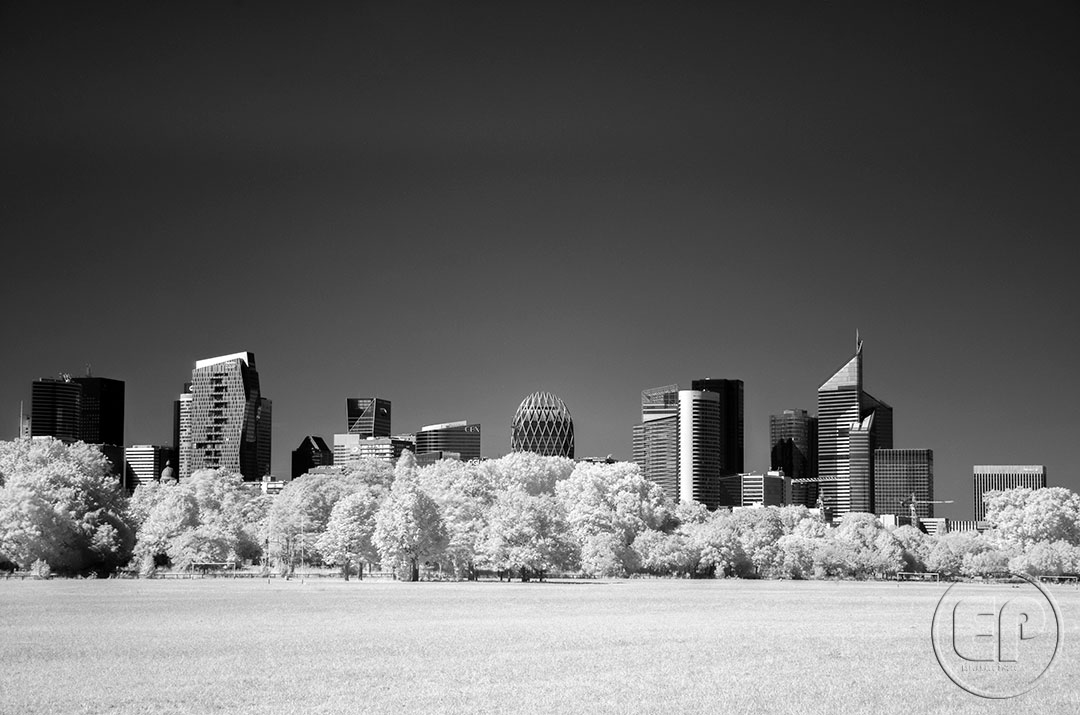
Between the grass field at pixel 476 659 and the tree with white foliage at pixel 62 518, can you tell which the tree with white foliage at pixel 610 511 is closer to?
the tree with white foliage at pixel 62 518

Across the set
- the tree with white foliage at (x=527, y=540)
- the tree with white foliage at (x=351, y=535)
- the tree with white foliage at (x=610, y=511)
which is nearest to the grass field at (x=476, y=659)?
the tree with white foliage at (x=527, y=540)

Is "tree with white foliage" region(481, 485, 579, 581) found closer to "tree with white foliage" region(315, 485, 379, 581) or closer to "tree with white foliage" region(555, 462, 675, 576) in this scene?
"tree with white foliage" region(555, 462, 675, 576)

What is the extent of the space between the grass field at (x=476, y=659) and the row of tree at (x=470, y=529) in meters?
31.3

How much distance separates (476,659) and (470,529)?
2404 inches

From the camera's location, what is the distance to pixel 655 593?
68.7m

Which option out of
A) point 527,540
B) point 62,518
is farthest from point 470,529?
point 62,518

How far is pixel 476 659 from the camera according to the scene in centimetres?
3089

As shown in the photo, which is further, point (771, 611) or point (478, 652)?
point (771, 611)

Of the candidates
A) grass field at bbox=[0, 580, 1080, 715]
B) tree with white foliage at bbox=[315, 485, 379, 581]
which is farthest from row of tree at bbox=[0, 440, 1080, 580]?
grass field at bbox=[0, 580, 1080, 715]

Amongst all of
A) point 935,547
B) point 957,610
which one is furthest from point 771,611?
point 935,547

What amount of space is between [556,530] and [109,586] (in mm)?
35244

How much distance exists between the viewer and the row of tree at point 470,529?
86312 millimetres

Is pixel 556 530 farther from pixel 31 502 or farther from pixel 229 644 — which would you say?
pixel 229 644

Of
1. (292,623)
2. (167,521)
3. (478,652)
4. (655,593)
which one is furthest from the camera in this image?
(167,521)
